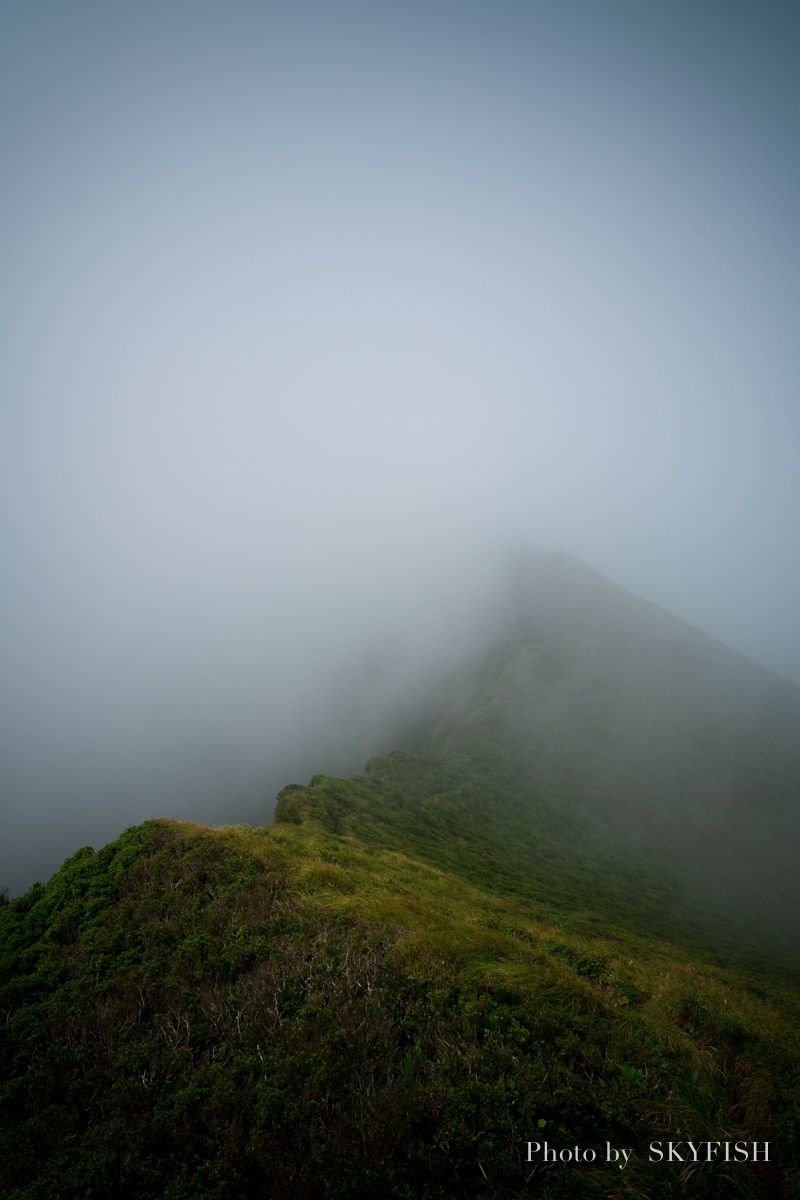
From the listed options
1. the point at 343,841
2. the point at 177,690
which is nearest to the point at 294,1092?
the point at 343,841

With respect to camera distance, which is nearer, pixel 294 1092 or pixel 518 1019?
pixel 294 1092

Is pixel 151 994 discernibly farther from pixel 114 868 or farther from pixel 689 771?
pixel 689 771

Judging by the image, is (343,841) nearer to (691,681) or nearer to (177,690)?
(691,681)

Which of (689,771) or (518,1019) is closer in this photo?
(518,1019)

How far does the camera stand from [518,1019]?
8.57 metres

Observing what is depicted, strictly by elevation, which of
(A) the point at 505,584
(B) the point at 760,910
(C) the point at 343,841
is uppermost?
(A) the point at 505,584

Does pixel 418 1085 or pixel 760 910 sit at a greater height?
pixel 418 1085

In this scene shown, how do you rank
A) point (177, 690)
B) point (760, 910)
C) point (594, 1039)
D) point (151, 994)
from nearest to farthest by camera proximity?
point (594, 1039), point (151, 994), point (760, 910), point (177, 690)

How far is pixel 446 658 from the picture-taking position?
399ft

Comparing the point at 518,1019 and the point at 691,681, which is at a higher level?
the point at 691,681

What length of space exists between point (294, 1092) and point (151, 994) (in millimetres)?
4485

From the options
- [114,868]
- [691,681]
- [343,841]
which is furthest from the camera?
[691,681]

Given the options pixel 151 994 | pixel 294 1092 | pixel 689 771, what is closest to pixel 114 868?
pixel 151 994

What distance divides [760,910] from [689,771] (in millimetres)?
26160
